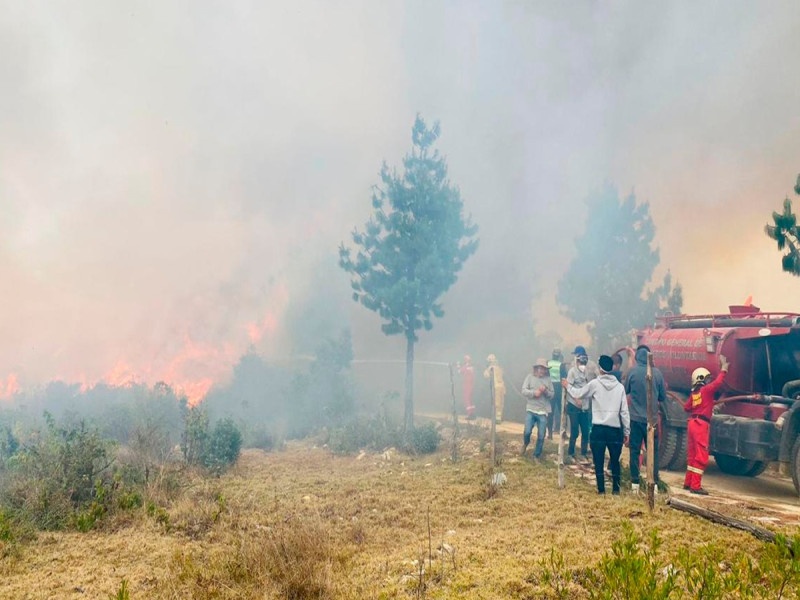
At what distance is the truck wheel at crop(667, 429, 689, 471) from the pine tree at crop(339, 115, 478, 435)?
968 cm

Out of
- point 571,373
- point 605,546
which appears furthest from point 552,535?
point 571,373

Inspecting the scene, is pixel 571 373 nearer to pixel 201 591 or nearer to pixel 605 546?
pixel 605 546

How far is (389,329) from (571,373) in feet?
31.0

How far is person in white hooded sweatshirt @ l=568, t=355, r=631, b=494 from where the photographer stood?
7645mm

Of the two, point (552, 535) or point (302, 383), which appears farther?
point (302, 383)

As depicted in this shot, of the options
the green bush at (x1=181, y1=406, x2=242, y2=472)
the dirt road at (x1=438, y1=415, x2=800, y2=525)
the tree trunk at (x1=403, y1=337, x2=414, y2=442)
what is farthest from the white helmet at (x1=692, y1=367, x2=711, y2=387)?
the green bush at (x1=181, y1=406, x2=242, y2=472)

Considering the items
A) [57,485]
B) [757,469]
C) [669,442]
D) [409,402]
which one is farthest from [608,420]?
[409,402]

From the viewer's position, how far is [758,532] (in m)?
5.45

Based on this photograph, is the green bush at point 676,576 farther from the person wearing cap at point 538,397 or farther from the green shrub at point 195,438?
the green shrub at point 195,438

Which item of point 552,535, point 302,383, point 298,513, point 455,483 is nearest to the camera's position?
point 552,535

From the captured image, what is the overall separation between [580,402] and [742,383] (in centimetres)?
284

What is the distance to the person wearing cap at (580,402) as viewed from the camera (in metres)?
9.85

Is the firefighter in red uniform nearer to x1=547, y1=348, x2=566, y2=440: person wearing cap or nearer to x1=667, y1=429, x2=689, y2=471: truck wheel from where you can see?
x1=667, y1=429, x2=689, y2=471: truck wheel

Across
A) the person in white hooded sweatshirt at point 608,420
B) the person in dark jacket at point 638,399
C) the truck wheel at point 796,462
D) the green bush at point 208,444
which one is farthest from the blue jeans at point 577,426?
the green bush at point 208,444
